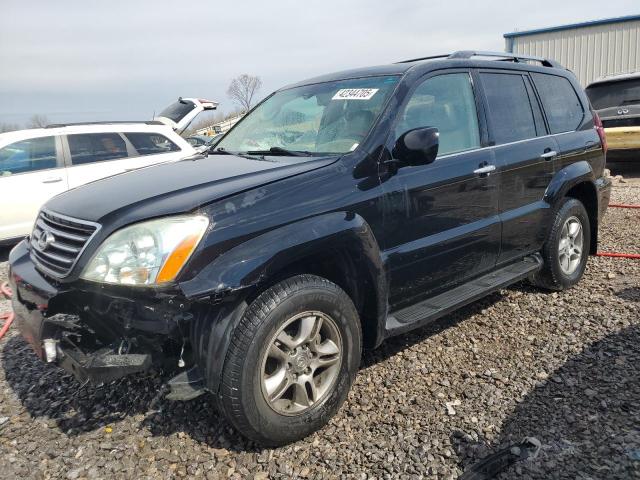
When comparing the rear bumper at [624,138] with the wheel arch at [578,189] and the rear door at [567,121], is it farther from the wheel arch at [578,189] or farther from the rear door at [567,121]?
the wheel arch at [578,189]

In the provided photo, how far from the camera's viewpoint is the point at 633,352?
3.20 meters

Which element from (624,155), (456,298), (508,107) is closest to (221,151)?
(456,298)

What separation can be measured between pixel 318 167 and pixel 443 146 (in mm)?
983

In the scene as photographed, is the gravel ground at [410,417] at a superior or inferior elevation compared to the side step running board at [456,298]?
inferior

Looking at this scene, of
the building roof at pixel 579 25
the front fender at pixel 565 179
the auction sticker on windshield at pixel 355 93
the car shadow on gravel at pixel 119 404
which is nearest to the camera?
the car shadow on gravel at pixel 119 404

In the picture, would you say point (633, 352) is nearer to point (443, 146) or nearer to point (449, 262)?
point (449, 262)

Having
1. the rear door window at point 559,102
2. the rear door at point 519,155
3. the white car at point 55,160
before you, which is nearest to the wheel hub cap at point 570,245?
the rear door at point 519,155

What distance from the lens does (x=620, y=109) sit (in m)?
8.90

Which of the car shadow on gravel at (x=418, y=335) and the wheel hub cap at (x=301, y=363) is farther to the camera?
the car shadow on gravel at (x=418, y=335)

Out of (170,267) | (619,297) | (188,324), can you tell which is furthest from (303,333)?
(619,297)

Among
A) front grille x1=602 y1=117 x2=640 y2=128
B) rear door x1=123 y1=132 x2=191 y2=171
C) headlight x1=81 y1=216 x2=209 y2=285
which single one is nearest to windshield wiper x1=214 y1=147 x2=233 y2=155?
headlight x1=81 y1=216 x2=209 y2=285

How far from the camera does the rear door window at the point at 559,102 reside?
410 cm

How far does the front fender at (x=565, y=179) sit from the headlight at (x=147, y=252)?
2893 millimetres

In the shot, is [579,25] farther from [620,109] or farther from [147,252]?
[147,252]
